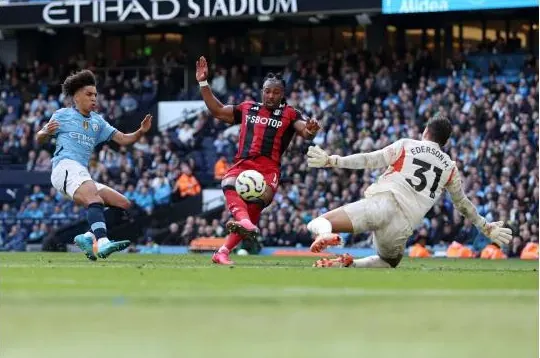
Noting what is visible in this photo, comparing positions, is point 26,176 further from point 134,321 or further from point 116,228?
point 134,321

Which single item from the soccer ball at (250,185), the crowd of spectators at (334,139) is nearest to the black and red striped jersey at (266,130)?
the soccer ball at (250,185)

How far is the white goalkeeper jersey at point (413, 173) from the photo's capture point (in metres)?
13.2

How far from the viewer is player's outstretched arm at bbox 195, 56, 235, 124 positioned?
1550 cm

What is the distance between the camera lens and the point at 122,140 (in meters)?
16.3

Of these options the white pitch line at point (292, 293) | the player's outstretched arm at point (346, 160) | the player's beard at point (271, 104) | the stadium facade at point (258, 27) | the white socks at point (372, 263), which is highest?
the stadium facade at point (258, 27)

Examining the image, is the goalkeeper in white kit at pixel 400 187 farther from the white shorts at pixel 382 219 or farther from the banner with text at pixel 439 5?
the banner with text at pixel 439 5

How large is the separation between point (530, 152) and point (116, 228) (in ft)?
33.1

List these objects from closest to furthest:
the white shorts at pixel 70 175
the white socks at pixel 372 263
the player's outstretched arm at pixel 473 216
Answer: the player's outstretched arm at pixel 473 216 < the white socks at pixel 372 263 < the white shorts at pixel 70 175

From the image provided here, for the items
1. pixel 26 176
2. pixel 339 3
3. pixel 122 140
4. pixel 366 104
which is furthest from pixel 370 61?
pixel 122 140

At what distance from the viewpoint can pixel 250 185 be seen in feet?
49.1

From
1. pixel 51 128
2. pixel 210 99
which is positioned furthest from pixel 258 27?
pixel 51 128

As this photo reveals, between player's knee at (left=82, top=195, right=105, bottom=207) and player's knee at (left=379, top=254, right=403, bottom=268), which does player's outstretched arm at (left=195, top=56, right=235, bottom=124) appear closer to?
player's knee at (left=82, top=195, right=105, bottom=207)

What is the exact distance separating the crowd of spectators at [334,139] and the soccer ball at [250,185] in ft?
37.0

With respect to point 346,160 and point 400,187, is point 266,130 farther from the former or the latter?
point 346,160
